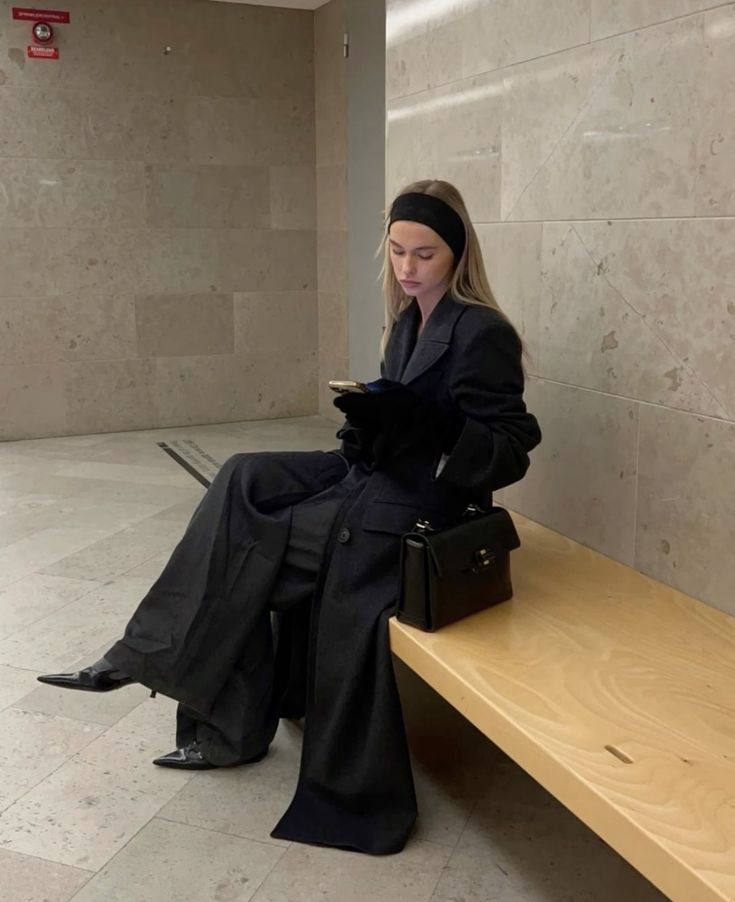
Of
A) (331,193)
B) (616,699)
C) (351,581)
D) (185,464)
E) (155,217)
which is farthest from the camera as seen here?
(331,193)

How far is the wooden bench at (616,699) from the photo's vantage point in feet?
5.12

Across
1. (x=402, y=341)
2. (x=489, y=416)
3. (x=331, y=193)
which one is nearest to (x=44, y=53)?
(x=331, y=193)

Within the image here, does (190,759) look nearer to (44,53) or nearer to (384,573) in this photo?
(384,573)

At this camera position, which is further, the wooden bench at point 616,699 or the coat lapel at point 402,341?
the coat lapel at point 402,341

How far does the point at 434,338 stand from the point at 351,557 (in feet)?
1.94

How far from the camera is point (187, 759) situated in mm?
2654

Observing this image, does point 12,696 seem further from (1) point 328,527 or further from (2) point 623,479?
(2) point 623,479

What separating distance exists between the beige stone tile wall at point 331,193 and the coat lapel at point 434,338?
14.6ft

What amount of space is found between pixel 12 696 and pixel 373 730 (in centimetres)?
133

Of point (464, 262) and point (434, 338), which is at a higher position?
point (464, 262)

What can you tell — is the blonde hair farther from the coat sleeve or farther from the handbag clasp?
the handbag clasp

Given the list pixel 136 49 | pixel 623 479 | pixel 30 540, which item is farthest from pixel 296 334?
pixel 623 479

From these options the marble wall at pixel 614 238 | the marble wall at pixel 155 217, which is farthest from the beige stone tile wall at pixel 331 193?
the marble wall at pixel 614 238

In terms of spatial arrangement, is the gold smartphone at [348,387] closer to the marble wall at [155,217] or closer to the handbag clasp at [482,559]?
the handbag clasp at [482,559]
